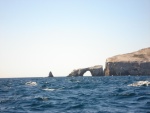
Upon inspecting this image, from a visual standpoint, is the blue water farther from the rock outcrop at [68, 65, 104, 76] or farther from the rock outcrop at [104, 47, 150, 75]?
the rock outcrop at [68, 65, 104, 76]

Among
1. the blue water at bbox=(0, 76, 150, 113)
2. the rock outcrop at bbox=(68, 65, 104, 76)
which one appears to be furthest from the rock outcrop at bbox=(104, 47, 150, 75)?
the blue water at bbox=(0, 76, 150, 113)

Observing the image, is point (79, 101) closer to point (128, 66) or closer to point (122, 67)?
point (122, 67)

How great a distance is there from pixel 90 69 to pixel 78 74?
907cm

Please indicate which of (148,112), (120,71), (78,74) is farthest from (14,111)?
(78,74)

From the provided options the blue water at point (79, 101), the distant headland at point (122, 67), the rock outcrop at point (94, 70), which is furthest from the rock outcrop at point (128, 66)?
the blue water at point (79, 101)

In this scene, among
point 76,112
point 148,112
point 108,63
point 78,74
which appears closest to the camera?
point 148,112

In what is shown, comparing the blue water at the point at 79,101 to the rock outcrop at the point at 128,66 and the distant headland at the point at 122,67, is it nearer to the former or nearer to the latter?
the rock outcrop at the point at 128,66

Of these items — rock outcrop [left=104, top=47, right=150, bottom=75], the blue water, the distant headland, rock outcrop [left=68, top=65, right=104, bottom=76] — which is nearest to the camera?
the blue water

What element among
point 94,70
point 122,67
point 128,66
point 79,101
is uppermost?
point 128,66

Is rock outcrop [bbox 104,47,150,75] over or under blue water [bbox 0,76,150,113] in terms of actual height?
over

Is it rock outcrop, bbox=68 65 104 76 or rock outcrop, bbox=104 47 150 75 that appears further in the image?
rock outcrop, bbox=68 65 104 76

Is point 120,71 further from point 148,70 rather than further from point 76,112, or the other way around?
point 76,112

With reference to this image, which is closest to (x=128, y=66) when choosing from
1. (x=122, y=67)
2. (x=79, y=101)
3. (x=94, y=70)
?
(x=122, y=67)

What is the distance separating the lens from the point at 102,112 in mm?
12336
